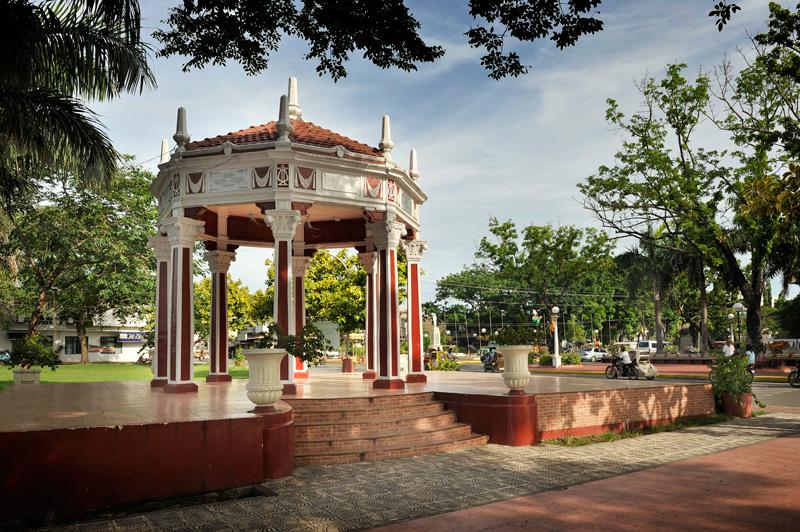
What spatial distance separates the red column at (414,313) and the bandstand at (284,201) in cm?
3

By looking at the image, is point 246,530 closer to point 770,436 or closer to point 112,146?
point 112,146

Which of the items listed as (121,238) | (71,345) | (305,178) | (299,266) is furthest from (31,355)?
(71,345)

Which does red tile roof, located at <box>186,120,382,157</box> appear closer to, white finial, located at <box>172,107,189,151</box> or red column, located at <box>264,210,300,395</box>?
white finial, located at <box>172,107,189,151</box>

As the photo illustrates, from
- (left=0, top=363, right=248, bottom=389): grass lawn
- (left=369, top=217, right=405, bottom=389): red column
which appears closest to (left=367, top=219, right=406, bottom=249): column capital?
(left=369, top=217, right=405, bottom=389): red column

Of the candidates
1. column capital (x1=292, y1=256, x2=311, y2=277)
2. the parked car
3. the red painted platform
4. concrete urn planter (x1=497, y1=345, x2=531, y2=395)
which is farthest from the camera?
the parked car

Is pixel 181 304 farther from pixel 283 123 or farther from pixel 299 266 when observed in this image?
pixel 299 266

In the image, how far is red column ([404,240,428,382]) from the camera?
1484 centimetres

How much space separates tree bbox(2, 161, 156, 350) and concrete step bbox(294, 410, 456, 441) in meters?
20.2

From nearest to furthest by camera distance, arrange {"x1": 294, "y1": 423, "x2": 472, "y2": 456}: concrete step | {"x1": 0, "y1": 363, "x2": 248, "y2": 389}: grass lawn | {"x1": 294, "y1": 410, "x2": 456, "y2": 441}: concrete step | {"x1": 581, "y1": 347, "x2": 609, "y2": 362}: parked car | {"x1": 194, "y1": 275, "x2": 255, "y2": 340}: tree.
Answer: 1. {"x1": 294, "y1": 423, "x2": 472, "y2": 456}: concrete step
2. {"x1": 294, "y1": 410, "x2": 456, "y2": 441}: concrete step
3. {"x1": 0, "y1": 363, "x2": 248, "y2": 389}: grass lawn
4. {"x1": 194, "y1": 275, "x2": 255, "y2": 340}: tree
5. {"x1": 581, "y1": 347, "x2": 609, "y2": 362}: parked car

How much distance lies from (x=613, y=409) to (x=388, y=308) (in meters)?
4.91

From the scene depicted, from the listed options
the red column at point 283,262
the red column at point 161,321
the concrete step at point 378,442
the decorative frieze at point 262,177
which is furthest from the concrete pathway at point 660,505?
the red column at point 161,321

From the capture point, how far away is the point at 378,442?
9.49 metres

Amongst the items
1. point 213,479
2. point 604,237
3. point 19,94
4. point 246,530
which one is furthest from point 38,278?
point 604,237

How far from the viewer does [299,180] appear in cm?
1248
